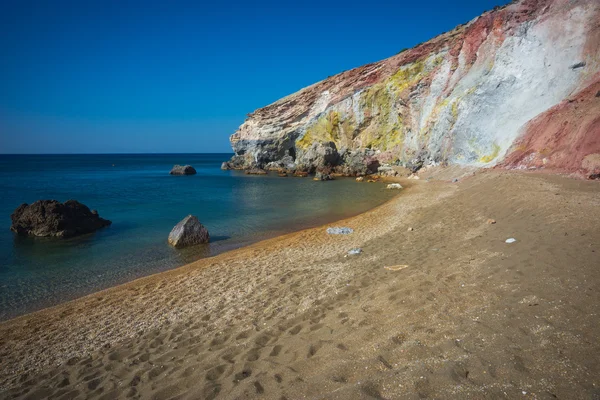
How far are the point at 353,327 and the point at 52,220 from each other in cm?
1573

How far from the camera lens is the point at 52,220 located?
46.9 feet

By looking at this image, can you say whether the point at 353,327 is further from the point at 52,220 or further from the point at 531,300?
the point at 52,220

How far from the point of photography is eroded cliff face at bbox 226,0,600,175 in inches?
690

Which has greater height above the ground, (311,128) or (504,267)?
(311,128)

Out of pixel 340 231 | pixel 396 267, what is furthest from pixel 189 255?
pixel 396 267

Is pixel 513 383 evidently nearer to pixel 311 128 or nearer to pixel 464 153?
pixel 464 153

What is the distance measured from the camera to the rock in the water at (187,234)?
12.4 meters

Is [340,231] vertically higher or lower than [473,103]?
lower

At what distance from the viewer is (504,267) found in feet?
19.2

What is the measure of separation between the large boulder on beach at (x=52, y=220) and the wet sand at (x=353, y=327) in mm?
8489

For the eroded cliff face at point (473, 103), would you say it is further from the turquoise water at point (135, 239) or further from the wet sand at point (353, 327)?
the wet sand at point (353, 327)

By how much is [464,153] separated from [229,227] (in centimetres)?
2003

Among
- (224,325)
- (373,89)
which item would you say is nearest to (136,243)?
(224,325)

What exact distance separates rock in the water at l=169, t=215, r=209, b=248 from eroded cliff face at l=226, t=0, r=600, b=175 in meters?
16.4
